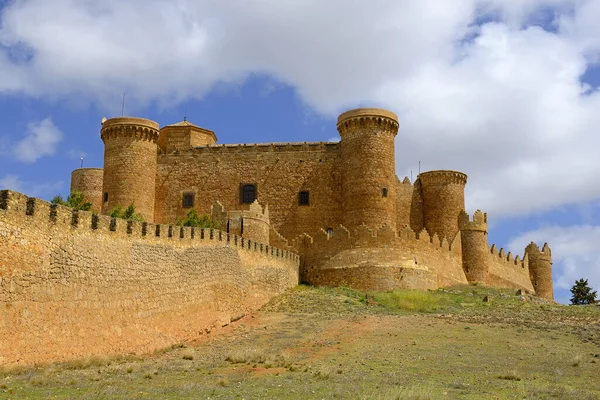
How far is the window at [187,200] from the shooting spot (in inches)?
1519

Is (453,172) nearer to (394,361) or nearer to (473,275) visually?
(473,275)

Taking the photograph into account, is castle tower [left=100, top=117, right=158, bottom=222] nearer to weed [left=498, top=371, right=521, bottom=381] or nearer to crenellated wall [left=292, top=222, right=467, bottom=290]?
crenellated wall [left=292, top=222, right=467, bottom=290]

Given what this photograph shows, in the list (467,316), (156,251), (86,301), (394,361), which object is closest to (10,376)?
(86,301)

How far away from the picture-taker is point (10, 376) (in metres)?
13.0

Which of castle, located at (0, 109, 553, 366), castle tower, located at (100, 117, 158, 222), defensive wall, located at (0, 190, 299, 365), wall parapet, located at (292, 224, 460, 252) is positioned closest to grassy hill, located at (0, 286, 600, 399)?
defensive wall, located at (0, 190, 299, 365)

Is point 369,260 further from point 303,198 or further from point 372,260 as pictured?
point 303,198

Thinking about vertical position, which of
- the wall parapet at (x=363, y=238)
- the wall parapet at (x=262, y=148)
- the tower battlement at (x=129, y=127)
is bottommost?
the wall parapet at (x=363, y=238)

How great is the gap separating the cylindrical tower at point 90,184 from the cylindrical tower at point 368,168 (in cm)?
1533

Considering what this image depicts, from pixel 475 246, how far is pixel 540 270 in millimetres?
11821

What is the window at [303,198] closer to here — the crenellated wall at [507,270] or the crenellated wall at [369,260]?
the crenellated wall at [369,260]

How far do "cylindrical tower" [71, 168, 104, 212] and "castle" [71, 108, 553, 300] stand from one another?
0.41 feet

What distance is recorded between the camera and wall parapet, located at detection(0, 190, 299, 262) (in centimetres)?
1372

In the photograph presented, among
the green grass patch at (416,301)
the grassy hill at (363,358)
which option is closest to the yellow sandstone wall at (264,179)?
the green grass patch at (416,301)

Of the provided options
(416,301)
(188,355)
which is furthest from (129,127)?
(188,355)
